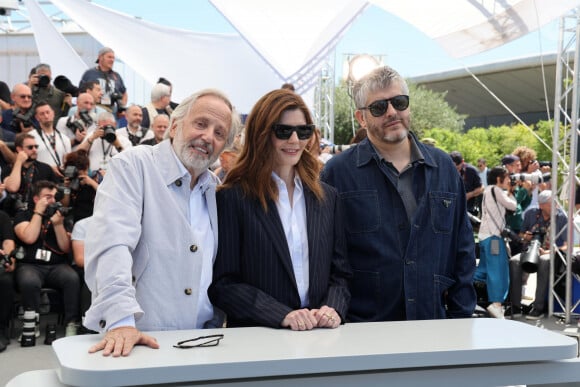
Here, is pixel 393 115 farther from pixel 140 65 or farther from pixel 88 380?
pixel 140 65

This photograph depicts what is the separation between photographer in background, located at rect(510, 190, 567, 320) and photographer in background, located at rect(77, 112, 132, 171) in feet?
15.3

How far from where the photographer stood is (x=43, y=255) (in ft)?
21.6

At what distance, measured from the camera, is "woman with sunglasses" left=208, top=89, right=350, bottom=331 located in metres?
2.35

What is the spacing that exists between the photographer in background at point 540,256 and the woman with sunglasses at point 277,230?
6.05 metres

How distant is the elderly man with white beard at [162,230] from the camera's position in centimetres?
205

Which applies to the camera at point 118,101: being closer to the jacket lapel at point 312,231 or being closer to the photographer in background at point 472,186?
the photographer in background at point 472,186

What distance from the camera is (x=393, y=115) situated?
2.65 metres

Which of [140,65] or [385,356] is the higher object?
[140,65]

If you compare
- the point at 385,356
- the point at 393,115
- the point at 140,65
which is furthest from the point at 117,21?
the point at 385,356

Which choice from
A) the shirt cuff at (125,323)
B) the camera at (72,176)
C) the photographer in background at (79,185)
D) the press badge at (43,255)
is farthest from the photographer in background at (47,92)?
the shirt cuff at (125,323)

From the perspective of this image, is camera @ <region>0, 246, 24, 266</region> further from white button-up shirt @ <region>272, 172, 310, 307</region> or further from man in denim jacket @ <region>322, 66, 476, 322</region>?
white button-up shirt @ <region>272, 172, 310, 307</region>

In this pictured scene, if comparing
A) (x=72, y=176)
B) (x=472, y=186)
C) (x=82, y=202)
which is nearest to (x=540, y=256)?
(x=472, y=186)

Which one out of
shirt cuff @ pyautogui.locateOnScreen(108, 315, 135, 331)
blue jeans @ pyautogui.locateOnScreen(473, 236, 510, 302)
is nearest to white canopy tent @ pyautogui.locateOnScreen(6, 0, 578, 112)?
blue jeans @ pyautogui.locateOnScreen(473, 236, 510, 302)

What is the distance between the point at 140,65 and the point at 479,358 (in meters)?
13.6
